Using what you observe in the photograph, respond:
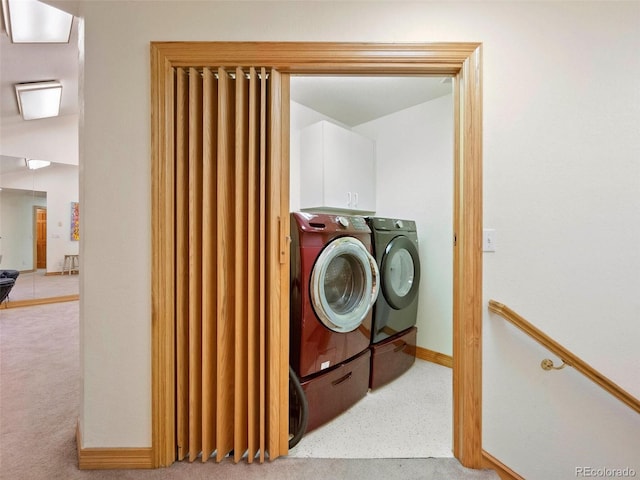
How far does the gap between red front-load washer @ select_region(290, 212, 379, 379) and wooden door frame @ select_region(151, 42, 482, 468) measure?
2.12ft

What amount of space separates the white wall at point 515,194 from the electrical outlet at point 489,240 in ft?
0.14

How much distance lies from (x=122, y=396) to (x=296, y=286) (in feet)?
3.19

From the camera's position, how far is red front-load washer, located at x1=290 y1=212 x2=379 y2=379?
160 centimetres

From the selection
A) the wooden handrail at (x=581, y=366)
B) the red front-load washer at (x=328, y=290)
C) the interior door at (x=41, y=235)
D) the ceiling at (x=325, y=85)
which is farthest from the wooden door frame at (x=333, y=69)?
the interior door at (x=41, y=235)

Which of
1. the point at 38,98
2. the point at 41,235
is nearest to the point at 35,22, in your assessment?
the point at 38,98

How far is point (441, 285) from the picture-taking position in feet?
8.45

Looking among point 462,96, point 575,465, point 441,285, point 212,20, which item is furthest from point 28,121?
point 575,465

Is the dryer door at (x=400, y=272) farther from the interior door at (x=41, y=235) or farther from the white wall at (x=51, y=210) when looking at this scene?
the interior door at (x=41, y=235)

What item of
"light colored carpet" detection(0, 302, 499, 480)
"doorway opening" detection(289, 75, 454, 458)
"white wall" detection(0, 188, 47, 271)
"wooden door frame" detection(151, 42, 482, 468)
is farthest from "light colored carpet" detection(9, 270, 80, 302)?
"doorway opening" detection(289, 75, 454, 458)

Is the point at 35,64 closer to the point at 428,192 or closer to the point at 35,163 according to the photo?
the point at 35,163

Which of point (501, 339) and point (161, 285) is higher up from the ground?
point (161, 285)

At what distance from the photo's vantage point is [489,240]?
1330mm

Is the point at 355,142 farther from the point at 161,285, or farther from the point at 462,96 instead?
the point at 161,285

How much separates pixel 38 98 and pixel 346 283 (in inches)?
164
